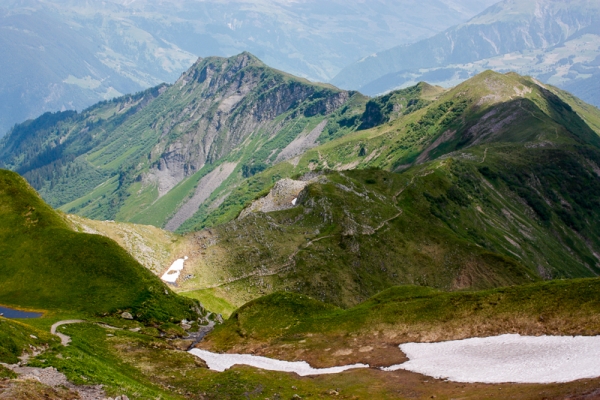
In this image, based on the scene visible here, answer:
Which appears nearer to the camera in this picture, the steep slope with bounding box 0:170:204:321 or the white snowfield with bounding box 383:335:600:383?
the white snowfield with bounding box 383:335:600:383

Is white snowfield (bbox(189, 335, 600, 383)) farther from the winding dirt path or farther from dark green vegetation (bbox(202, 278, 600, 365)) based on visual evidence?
the winding dirt path

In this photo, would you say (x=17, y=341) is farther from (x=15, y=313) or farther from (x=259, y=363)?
(x=259, y=363)

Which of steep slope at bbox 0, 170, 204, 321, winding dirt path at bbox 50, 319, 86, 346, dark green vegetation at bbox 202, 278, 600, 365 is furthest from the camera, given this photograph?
steep slope at bbox 0, 170, 204, 321

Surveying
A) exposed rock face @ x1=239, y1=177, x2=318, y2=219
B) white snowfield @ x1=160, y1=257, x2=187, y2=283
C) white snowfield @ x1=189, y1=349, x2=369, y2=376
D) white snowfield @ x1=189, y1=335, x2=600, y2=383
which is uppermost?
exposed rock face @ x1=239, y1=177, x2=318, y2=219

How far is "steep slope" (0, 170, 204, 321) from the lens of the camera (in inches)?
2625

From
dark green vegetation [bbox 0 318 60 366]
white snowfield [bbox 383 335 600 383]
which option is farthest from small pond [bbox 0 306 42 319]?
white snowfield [bbox 383 335 600 383]

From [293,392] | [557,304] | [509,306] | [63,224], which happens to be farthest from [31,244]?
[557,304]

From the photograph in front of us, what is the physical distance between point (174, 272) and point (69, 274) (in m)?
29.6

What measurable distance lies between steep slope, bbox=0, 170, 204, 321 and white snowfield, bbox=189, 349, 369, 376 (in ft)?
40.8

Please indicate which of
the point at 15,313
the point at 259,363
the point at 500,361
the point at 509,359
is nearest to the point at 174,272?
the point at 15,313

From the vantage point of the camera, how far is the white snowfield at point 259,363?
53438mm

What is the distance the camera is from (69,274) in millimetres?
70812

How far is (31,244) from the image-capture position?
75.0 meters

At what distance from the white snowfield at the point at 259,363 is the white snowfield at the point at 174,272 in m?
35.8
